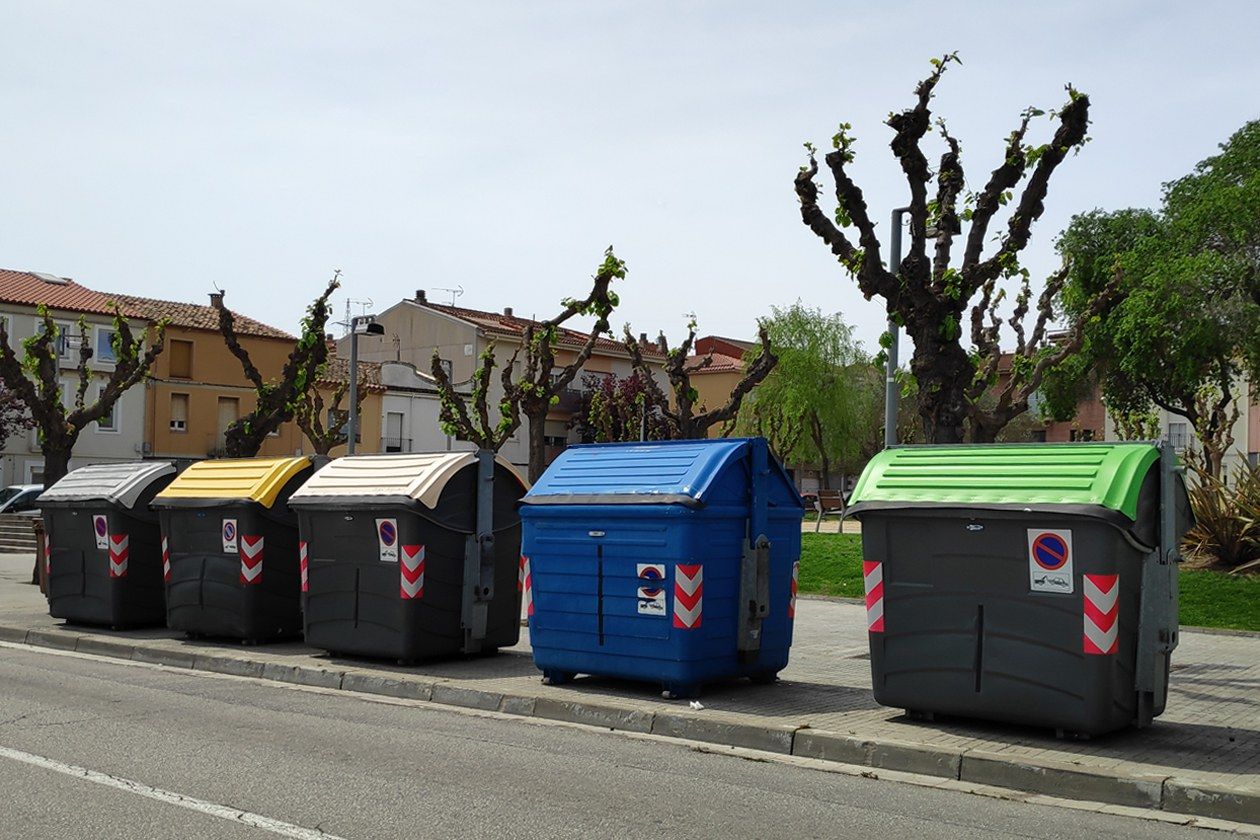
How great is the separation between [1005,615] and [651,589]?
251 cm

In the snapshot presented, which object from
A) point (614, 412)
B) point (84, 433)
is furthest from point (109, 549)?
point (614, 412)

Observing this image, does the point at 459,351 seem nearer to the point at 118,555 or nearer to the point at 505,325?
the point at 505,325

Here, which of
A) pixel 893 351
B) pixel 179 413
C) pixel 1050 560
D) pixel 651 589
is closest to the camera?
pixel 1050 560

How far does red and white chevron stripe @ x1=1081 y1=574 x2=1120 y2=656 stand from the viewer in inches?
283

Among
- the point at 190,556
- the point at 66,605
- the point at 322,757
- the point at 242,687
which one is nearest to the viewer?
the point at 322,757

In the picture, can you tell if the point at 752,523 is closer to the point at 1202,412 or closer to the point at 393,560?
the point at 393,560

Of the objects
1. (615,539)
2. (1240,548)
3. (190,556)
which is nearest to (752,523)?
(615,539)

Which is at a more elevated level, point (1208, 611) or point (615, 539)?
point (615, 539)

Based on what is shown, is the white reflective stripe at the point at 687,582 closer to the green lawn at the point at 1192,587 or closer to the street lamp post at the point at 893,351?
the street lamp post at the point at 893,351

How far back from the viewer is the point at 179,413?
54.2m

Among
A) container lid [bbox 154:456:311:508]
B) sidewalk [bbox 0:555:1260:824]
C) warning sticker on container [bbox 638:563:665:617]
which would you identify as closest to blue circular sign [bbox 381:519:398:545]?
sidewalk [bbox 0:555:1260:824]

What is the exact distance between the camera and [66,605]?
14.2 m

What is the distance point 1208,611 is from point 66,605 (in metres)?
12.8

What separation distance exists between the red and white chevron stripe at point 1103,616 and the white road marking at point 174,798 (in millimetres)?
4189
